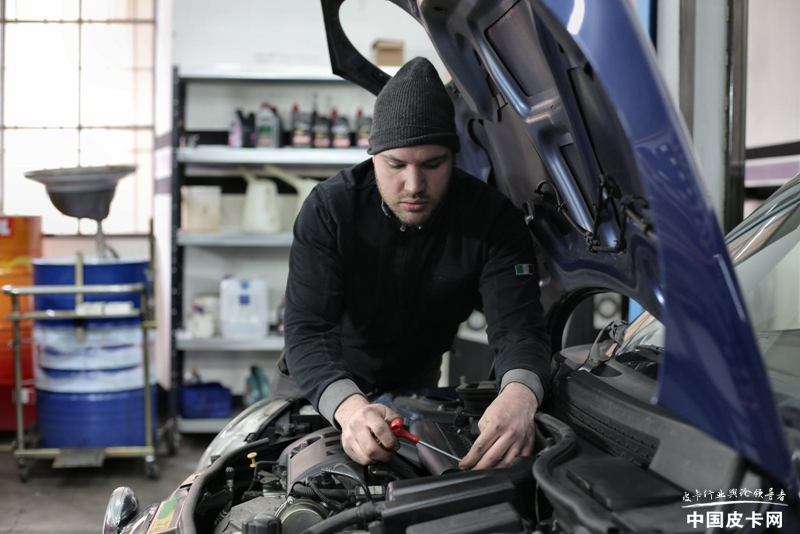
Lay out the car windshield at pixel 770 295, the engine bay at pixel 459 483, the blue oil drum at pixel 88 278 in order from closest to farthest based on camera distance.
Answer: the engine bay at pixel 459 483 → the car windshield at pixel 770 295 → the blue oil drum at pixel 88 278

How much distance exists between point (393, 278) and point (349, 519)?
0.77 metres

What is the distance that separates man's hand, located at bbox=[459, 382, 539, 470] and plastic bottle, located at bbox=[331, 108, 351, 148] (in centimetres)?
329

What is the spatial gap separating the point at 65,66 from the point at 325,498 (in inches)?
189

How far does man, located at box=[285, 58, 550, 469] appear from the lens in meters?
1.50

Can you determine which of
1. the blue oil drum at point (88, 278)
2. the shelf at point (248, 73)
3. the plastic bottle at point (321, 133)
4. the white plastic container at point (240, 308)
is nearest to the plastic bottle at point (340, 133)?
the plastic bottle at point (321, 133)

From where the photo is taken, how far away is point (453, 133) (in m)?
1.56

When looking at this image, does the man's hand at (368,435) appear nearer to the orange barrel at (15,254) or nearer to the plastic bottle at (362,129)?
the plastic bottle at (362,129)

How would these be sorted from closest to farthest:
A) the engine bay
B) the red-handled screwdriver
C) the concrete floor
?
the engine bay, the red-handled screwdriver, the concrete floor

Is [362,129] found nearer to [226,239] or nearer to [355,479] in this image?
[226,239]

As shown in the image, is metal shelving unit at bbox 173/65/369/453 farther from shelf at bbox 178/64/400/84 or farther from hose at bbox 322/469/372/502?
hose at bbox 322/469/372/502

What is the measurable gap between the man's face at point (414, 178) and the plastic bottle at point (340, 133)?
9.46ft

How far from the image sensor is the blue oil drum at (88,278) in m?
3.68

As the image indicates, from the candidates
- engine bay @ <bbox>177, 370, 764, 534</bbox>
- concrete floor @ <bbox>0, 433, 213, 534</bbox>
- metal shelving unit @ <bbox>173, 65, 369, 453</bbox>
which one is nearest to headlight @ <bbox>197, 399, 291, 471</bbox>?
engine bay @ <bbox>177, 370, 764, 534</bbox>

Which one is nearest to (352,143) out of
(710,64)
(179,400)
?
(179,400)
